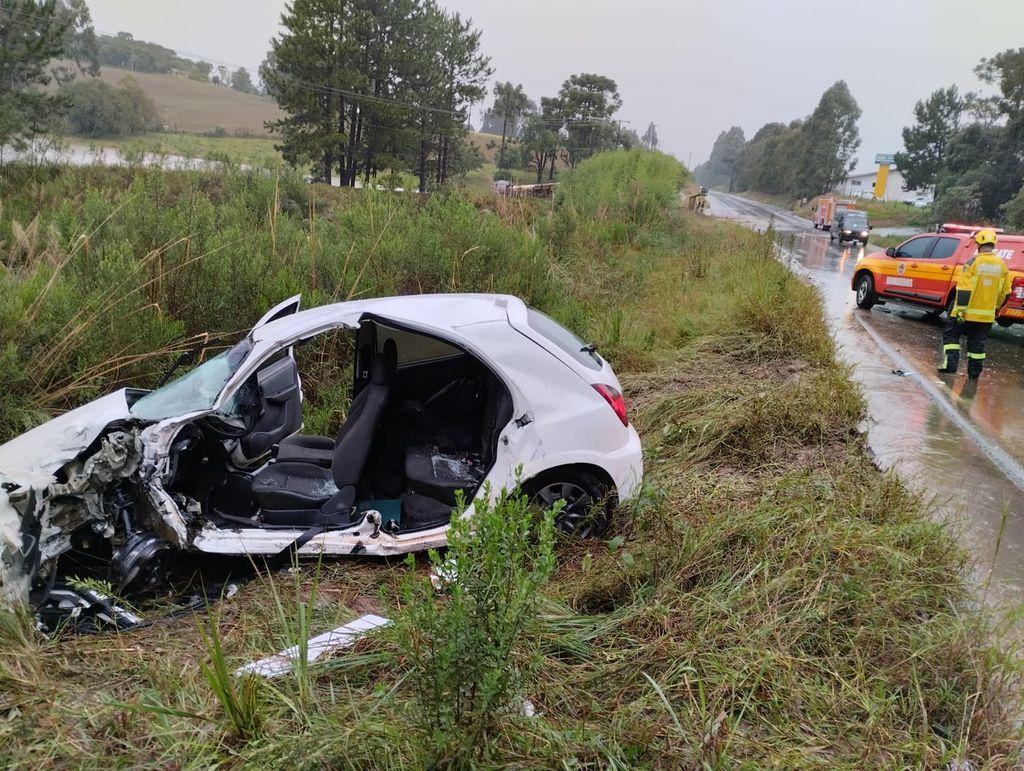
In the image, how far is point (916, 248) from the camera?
1286cm

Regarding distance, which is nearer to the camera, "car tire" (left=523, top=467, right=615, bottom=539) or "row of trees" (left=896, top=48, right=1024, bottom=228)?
"car tire" (left=523, top=467, right=615, bottom=539)

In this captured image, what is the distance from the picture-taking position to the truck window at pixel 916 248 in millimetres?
12672

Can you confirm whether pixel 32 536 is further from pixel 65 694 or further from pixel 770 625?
pixel 770 625

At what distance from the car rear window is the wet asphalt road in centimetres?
225

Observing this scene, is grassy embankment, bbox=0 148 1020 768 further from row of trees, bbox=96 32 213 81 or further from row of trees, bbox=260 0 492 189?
row of trees, bbox=96 32 213 81

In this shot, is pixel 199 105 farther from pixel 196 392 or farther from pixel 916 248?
pixel 196 392

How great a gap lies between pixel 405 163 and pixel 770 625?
140 ft

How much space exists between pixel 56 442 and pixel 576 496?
277 cm

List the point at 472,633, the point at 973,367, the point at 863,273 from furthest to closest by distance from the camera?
the point at 863,273, the point at 973,367, the point at 472,633

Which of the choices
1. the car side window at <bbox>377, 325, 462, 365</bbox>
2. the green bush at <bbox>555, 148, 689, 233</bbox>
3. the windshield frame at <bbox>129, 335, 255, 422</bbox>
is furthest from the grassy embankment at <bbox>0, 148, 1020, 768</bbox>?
the green bush at <bbox>555, 148, 689, 233</bbox>

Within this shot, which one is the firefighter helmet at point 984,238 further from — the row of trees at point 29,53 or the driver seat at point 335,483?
the row of trees at point 29,53

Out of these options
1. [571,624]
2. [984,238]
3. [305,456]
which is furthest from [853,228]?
[571,624]

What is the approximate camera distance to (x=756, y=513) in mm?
3734

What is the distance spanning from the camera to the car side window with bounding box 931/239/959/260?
40.0ft
